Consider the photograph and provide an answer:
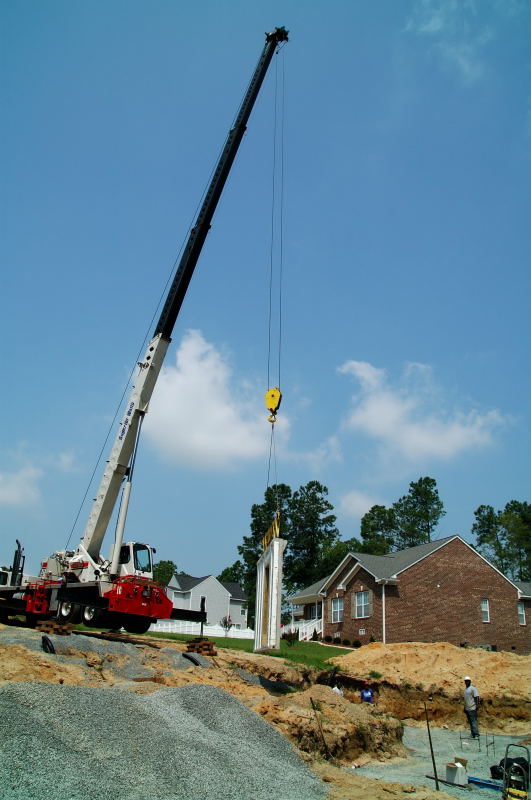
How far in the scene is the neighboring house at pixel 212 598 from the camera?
2515 inches

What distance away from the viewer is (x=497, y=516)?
302 feet

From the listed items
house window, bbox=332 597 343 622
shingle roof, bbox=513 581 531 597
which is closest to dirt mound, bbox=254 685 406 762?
house window, bbox=332 597 343 622

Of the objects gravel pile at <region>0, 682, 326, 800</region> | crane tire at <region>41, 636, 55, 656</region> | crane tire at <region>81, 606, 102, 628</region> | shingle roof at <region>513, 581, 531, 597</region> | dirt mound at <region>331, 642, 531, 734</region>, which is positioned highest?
shingle roof at <region>513, 581, 531, 597</region>

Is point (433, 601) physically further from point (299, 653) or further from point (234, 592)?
point (234, 592)

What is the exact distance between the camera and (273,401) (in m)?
17.9

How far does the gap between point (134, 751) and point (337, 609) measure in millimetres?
31584

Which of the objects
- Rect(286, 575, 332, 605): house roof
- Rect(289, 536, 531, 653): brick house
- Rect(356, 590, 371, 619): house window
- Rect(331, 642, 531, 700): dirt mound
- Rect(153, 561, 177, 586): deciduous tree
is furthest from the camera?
Rect(153, 561, 177, 586): deciduous tree

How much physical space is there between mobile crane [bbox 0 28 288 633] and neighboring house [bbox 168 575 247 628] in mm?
43829

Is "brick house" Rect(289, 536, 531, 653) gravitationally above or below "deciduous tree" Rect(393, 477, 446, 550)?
below

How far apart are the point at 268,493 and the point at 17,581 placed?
5139 cm

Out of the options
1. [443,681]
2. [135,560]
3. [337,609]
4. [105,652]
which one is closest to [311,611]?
[337,609]

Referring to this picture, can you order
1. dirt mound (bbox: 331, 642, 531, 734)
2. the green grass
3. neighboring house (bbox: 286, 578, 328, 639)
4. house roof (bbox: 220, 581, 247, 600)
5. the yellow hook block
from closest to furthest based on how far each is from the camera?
the yellow hook block, dirt mound (bbox: 331, 642, 531, 734), the green grass, neighboring house (bbox: 286, 578, 328, 639), house roof (bbox: 220, 581, 247, 600)

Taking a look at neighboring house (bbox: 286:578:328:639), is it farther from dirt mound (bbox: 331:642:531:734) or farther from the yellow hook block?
the yellow hook block

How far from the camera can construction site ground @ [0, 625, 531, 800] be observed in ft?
40.6
